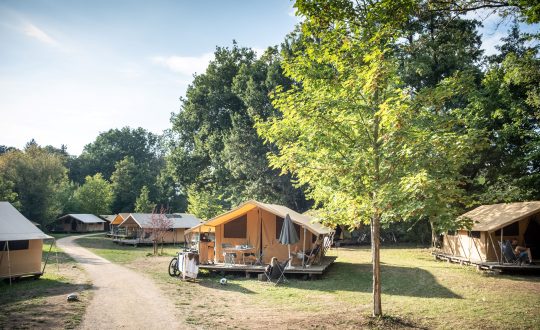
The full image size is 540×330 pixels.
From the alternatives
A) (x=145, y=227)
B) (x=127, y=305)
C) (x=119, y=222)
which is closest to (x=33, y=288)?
(x=127, y=305)

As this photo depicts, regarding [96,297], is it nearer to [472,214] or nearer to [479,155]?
[472,214]

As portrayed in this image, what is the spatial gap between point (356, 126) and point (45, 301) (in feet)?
36.6

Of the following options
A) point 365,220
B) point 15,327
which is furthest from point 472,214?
point 15,327

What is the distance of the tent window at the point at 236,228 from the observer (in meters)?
18.4

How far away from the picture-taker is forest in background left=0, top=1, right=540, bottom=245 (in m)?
8.30

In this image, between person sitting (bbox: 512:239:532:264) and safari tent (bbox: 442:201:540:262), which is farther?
safari tent (bbox: 442:201:540:262)

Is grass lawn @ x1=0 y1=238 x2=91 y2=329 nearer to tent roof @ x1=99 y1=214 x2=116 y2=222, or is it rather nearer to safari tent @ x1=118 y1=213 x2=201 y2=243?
safari tent @ x1=118 y1=213 x2=201 y2=243

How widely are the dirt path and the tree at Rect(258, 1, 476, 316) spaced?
208 inches

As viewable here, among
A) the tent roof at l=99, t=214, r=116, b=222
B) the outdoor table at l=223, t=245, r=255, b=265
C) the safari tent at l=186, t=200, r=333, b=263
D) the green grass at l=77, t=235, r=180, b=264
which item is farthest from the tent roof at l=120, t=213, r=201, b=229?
the tent roof at l=99, t=214, r=116, b=222

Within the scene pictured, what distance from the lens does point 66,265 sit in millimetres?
20000

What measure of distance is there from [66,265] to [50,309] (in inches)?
455

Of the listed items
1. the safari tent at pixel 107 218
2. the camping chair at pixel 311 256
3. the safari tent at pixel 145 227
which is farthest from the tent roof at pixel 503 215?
the safari tent at pixel 107 218

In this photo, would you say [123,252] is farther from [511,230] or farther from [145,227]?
[511,230]

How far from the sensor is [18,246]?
14945 millimetres
